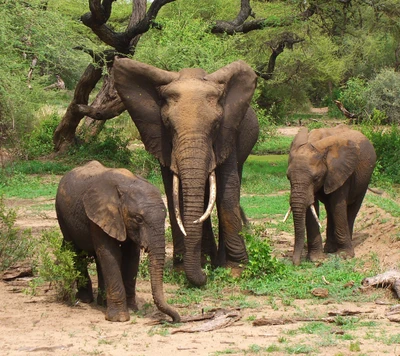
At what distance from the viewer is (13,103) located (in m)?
11.2

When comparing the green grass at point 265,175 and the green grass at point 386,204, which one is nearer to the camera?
the green grass at point 386,204

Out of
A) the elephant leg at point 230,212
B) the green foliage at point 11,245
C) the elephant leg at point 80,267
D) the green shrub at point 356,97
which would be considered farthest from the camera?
the green shrub at point 356,97

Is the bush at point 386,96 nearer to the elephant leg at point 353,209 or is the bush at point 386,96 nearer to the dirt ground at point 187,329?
the elephant leg at point 353,209

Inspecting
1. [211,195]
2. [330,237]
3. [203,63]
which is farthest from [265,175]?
[211,195]

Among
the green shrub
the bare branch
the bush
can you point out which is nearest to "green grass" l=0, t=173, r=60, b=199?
the bare branch

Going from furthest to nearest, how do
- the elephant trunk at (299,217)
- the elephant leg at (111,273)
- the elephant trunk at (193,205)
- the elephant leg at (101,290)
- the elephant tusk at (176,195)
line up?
the elephant trunk at (299,217) < the elephant tusk at (176,195) < the elephant trunk at (193,205) < the elephant leg at (101,290) < the elephant leg at (111,273)

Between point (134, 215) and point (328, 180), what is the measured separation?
13.4 ft

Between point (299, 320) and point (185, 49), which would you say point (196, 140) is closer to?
point (299, 320)

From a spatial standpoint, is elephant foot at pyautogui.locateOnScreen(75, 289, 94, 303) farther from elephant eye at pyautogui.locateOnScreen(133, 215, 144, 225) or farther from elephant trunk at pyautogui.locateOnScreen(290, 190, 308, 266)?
elephant trunk at pyautogui.locateOnScreen(290, 190, 308, 266)

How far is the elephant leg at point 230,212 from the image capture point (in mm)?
9625

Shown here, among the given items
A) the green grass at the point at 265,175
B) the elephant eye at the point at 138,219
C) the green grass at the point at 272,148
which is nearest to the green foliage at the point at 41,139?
the green grass at the point at 265,175

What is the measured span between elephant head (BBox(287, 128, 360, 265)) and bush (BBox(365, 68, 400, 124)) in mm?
20919

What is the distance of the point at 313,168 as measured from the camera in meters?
10.7

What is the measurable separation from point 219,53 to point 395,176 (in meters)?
4.69
